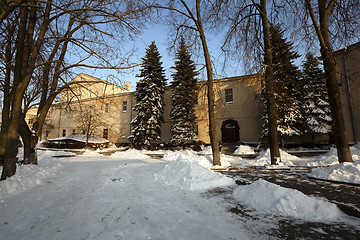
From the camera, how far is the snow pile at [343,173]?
5.20 meters

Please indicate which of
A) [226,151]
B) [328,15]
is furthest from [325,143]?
[328,15]

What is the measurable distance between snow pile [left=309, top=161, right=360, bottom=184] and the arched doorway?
Answer: 633 inches

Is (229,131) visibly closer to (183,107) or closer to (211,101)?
(183,107)

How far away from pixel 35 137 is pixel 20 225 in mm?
6039

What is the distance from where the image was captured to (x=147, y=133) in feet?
70.5

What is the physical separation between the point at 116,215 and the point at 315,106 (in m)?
20.3

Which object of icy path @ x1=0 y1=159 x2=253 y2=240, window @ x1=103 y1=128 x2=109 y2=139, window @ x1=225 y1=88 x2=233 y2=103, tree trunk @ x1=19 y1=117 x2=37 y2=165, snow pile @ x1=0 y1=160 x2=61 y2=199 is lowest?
icy path @ x1=0 y1=159 x2=253 y2=240

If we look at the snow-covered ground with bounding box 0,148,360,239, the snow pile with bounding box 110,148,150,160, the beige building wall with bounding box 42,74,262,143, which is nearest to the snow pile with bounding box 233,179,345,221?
the snow-covered ground with bounding box 0,148,360,239

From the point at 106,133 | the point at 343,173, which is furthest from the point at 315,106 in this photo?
the point at 106,133

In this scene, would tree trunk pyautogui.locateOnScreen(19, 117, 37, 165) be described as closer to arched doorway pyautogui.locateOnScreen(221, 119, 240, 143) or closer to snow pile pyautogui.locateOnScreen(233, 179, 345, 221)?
snow pile pyautogui.locateOnScreen(233, 179, 345, 221)

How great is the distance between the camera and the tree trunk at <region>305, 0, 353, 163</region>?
257 inches

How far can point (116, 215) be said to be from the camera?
3180 mm

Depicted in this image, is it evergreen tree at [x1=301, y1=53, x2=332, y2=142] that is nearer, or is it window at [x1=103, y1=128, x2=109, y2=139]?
evergreen tree at [x1=301, y1=53, x2=332, y2=142]

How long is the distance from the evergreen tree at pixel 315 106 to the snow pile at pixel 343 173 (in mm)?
13064
